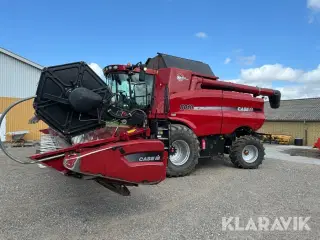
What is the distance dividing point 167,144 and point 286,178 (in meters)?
3.85

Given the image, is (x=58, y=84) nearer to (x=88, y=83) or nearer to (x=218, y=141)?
(x=88, y=83)

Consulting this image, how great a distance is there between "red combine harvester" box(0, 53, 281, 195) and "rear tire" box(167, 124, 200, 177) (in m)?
0.03

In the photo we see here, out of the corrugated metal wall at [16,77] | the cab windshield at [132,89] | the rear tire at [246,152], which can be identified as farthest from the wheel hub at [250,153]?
the corrugated metal wall at [16,77]

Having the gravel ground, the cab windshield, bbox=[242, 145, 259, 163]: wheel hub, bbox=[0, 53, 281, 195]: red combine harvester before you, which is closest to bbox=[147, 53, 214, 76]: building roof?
bbox=[0, 53, 281, 195]: red combine harvester

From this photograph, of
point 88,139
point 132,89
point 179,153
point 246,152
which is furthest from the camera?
point 246,152

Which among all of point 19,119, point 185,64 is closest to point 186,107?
point 185,64

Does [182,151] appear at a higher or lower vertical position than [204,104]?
lower

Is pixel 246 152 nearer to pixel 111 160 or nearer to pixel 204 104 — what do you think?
pixel 204 104

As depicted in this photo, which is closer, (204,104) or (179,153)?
(179,153)

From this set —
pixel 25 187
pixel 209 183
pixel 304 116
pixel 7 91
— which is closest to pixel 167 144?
pixel 209 183

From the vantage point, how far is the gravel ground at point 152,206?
14.0 feet

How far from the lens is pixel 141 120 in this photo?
5.46 meters

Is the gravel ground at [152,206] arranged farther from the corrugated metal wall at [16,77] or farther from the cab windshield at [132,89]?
the corrugated metal wall at [16,77]

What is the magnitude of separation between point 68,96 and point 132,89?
3328 millimetres
